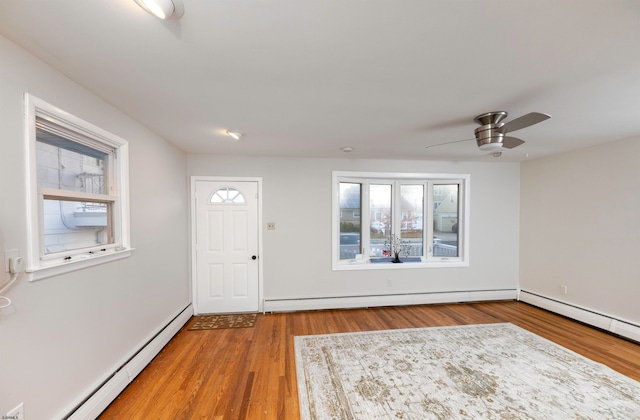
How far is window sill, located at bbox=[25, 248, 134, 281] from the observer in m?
1.38

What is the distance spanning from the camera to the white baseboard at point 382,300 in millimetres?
3822

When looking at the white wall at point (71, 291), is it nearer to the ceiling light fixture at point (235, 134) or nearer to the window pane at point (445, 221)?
the ceiling light fixture at point (235, 134)

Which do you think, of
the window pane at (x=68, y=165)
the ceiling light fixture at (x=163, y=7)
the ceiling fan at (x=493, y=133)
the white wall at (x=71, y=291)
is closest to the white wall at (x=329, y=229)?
the white wall at (x=71, y=291)

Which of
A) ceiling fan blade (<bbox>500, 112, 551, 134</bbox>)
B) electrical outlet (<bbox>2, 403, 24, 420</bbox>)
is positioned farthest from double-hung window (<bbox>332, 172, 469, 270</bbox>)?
electrical outlet (<bbox>2, 403, 24, 420</bbox>)

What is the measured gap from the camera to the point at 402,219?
172 inches

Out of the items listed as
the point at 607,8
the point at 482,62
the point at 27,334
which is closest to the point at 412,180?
the point at 482,62

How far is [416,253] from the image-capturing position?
14.5ft

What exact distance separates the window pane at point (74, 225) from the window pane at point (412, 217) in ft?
13.1

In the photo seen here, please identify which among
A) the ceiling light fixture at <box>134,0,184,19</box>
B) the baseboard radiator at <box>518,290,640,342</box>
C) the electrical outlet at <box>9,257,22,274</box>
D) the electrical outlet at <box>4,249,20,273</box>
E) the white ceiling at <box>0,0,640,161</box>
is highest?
the white ceiling at <box>0,0,640,161</box>

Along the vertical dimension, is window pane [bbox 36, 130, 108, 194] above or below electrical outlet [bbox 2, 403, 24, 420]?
above

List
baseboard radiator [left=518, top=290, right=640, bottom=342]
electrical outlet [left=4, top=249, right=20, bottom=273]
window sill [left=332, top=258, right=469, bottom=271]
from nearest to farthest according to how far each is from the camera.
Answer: electrical outlet [left=4, top=249, right=20, bottom=273]
baseboard radiator [left=518, top=290, right=640, bottom=342]
window sill [left=332, top=258, right=469, bottom=271]

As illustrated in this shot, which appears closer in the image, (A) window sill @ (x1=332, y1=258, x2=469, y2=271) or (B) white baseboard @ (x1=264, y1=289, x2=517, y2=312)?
(B) white baseboard @ (x1=264, y1=289, x2=517, y2=312)

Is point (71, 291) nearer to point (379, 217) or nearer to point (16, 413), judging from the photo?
point (16, 413)

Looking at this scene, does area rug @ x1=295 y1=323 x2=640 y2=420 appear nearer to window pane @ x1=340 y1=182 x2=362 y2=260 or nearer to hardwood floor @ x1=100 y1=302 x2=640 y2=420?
hardwood floor @ x1=100 y1=302 x2=640 y2=420
